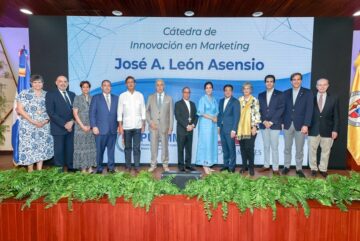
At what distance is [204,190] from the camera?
1.63 metres

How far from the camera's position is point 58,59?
4.97 m

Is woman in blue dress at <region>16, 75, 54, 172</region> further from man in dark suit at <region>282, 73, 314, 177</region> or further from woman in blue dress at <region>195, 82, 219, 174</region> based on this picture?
man in dark suit at <region>282, 73, 314, 177</region>

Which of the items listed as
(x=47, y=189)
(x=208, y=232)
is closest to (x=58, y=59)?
(x=47, y=189)

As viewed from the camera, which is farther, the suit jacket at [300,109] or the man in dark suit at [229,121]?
the man in dark suit at [229,121]

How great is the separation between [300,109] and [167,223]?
130 inches

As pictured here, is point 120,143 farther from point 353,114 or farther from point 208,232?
point 353,114

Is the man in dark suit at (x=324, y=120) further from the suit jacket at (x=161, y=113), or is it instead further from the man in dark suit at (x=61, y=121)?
the man in dark suit at (x=61, y=121)

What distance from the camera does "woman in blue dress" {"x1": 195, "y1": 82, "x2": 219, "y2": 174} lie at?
4.30 m

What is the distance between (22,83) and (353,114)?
6.00m

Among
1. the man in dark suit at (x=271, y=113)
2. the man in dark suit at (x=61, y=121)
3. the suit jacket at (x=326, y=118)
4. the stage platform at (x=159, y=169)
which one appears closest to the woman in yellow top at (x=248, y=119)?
the man in dark suit at (x=271, y=113)

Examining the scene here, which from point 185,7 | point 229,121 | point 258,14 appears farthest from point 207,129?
point 258,14

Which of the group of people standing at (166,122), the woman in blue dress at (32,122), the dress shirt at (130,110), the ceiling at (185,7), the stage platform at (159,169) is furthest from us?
the stage platform at (159,169)

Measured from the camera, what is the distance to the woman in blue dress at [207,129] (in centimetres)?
430

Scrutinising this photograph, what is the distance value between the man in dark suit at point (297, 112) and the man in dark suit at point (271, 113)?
128 millimetres
